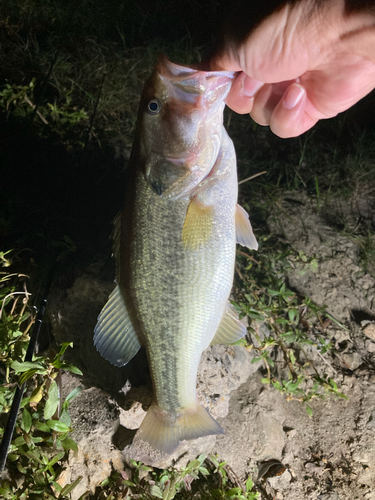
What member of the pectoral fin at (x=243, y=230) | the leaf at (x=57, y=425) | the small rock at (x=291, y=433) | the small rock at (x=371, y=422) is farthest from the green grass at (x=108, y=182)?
the pectoral fin at (x=243, y=230)

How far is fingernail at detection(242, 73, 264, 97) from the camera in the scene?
2.16 metres

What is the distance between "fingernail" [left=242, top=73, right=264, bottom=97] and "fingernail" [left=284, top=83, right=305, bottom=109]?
27 centimetres

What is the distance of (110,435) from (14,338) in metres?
1.00

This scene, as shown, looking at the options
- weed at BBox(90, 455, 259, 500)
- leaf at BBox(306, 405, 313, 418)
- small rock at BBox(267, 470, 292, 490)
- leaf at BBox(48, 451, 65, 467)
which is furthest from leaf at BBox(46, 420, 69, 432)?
leaf at BBox(306, 405, 313, 418)

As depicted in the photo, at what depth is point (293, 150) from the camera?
419 cm

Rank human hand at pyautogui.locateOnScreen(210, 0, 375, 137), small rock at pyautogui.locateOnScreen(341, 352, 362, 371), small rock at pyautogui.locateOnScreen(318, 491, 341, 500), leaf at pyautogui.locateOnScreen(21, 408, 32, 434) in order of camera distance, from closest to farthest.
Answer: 1. human hand at pyautogui.locateOnScreen(210, 0, 375, 137)
2. leaf at pyautogui.locateOnScreen(21, 408, 32, 434)
3. small rock at pyautogui.locateOnScreen(318, 491, 341, 500)
4. small rock at pyautogui.locateOnScreen(341, 352, 362, 371)

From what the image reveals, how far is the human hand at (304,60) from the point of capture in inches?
57.5

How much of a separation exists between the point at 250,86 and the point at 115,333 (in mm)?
1988

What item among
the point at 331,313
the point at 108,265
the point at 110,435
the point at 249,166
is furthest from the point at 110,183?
the point at 331,313

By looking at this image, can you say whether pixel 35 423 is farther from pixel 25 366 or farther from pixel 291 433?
pixel 291 433

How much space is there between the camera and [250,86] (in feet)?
7.20

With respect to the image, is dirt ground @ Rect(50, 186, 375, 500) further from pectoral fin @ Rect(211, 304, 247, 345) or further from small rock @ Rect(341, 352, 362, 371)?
pectoral fin @ Rect(211, 304, 247, 345)

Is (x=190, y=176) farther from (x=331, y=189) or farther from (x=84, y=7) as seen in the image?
(x=84, y=7)

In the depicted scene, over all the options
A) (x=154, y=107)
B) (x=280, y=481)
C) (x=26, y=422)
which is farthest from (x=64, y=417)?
(x=154, y=107)
